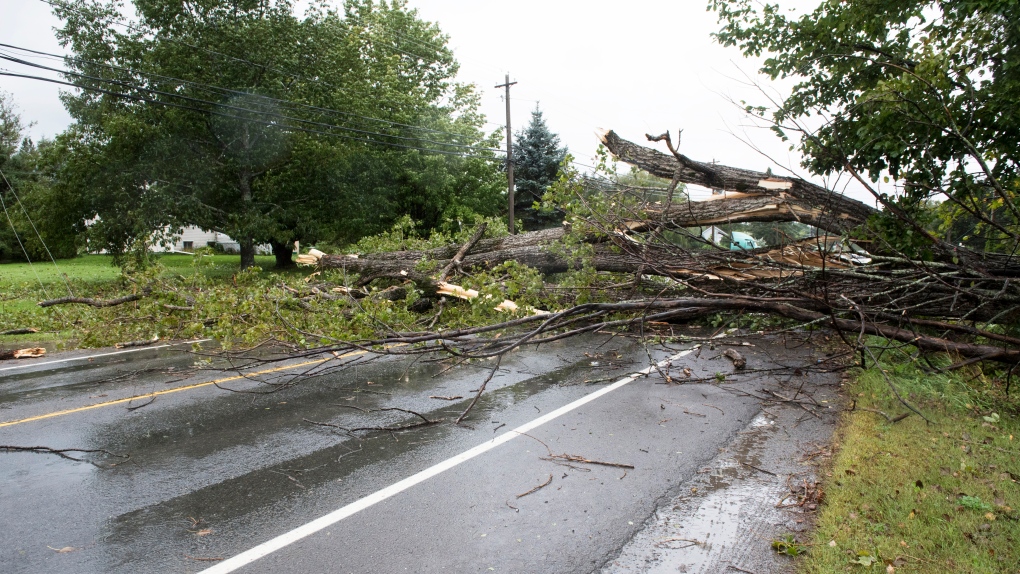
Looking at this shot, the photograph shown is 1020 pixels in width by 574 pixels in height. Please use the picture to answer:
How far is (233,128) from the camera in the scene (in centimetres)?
2148

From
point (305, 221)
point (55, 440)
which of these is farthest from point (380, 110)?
point (55, 440)

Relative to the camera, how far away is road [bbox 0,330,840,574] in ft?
10.4

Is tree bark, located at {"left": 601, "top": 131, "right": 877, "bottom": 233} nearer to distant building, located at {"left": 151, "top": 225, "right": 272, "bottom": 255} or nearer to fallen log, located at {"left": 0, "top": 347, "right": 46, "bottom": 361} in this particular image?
fallen log, located at {"left": 0, "top": 347, "right": 46, "bottom": 361}

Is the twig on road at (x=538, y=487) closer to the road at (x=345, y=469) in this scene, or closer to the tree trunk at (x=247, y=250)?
the road at (x=345, y=469)

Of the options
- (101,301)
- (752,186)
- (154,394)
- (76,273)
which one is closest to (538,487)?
(154,394)

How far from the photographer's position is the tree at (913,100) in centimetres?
522

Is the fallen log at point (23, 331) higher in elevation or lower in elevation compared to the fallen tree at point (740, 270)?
lower

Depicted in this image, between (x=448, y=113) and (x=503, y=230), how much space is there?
22.0 m

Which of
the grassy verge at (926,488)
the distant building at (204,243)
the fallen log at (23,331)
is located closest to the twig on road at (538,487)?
the grassy verge at (926,488)

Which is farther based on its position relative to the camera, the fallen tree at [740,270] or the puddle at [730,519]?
the fallen tree at [740,270]

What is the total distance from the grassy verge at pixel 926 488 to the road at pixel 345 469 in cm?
95

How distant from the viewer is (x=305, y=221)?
22.5m

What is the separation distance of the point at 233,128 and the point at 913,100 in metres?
21.5

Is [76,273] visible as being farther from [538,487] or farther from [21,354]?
[538,487]
